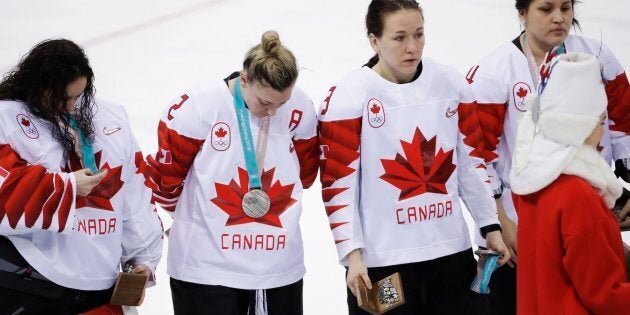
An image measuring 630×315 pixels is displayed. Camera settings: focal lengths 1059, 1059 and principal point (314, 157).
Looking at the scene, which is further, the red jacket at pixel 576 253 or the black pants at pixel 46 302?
the black pants at pixel 46 302

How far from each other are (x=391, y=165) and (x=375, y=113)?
148 millimetres

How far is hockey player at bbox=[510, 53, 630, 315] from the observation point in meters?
2.26

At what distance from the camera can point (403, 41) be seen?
286 cm

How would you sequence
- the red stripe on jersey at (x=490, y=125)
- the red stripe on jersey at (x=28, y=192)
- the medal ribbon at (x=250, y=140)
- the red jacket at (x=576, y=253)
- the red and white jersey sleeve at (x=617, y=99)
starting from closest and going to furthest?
the red jacket at (x=576, y=253), the red stripe on jersey at (x=28, y=192), the medal ribbon at (x=250, y=140), the red stripe on jersey at (x=490, y=125), the red and white jersey sleeve at (x=617, y=99)

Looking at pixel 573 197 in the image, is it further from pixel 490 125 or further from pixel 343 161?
pixel 490 125

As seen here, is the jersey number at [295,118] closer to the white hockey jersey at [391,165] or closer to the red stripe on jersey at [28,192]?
the white hockey jersey at [391,165]

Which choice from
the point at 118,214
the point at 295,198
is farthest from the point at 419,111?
the point at 118,214

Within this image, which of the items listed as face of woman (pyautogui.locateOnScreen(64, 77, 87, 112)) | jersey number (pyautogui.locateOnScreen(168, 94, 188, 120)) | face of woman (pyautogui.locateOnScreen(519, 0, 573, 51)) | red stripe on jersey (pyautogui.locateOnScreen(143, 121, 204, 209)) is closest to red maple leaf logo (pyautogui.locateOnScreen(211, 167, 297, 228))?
red stripe on jersey (pyautogui.locateOnScreen(143, 121, 204, 209))

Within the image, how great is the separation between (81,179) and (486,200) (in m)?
1.13

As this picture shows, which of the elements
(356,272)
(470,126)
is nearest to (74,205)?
(356,272)

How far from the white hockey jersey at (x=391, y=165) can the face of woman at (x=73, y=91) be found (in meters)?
0.65

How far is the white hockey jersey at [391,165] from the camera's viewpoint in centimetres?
287

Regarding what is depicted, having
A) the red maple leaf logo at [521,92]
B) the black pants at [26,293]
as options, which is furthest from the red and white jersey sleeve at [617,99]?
the black pants at [26,293]

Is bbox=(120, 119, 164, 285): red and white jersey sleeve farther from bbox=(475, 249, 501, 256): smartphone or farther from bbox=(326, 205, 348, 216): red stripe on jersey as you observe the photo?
bbox=(475, 249, 501, 256): smartphone
